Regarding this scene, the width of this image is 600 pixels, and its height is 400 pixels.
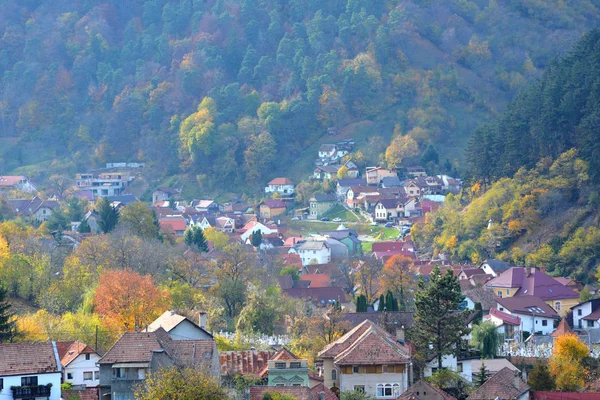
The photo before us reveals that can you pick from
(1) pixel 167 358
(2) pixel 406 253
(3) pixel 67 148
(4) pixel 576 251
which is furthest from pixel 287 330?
(3) pixel 67 148

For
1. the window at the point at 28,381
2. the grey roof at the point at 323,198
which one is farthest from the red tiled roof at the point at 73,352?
the grey roof at the point at 323,198

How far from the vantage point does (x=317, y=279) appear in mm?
79312

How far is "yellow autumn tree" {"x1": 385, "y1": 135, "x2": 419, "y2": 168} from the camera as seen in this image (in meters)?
114

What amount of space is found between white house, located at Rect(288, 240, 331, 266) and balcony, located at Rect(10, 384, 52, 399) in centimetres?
5117

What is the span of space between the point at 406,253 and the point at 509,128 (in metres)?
12.2

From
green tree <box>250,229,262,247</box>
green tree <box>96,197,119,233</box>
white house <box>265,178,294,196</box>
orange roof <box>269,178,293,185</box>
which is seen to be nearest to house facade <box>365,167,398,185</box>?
white house <box>265,178,294,196</box>

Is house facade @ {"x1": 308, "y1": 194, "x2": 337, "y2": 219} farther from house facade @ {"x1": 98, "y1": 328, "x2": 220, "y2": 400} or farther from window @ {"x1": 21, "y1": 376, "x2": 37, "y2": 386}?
window @ {"x1": 21, "y1": 376, "x2": 37, "y2": 386}

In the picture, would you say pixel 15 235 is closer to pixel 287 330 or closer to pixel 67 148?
pixel 287 330

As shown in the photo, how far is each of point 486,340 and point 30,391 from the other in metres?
24.0

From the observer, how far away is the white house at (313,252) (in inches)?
3504

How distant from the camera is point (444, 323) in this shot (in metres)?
47.7

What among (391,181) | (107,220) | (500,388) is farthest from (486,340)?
(391,181)

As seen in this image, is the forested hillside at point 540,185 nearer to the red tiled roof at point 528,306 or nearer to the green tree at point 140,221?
the red tiled roof at point 528,306

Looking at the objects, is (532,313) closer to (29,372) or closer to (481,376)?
Answer: (481,376)
